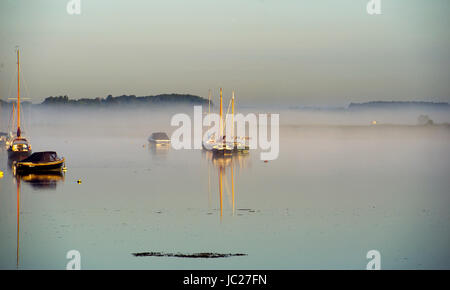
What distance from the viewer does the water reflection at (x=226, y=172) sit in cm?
5037

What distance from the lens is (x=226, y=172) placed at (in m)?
73.2

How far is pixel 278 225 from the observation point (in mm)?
37500

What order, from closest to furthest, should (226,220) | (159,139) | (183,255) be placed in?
1. (183,255)
2. (226,220)
3. (159,139)

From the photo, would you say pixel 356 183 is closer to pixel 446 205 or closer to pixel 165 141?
pixel 446 205

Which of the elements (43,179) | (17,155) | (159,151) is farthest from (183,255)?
(159,151)

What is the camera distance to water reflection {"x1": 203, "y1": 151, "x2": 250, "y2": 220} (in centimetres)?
5037

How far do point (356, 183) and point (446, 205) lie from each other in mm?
15365

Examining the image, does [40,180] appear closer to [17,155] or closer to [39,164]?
[39,164]

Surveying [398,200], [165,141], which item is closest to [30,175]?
[398,200]

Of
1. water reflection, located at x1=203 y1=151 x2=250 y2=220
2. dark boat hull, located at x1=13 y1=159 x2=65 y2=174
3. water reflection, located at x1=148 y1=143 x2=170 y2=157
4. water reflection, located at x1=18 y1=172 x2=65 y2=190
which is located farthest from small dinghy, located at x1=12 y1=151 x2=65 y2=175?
water reflection, located at x1=148 y1=143 x2=170 y2=157

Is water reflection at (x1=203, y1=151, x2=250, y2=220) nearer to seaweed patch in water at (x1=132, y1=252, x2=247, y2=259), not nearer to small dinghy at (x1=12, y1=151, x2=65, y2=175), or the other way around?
seaweed patch in water at (x1=132, y1=252, x2=247, y2=259)

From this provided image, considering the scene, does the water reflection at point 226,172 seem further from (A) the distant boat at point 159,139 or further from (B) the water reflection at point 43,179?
(A) the distant boat at point 159,139

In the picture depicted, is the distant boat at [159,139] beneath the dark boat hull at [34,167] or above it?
above

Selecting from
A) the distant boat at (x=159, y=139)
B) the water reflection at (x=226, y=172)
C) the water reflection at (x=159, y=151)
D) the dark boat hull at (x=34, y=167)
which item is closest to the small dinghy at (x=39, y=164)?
the dark boat hull at (x=34, y=167)
